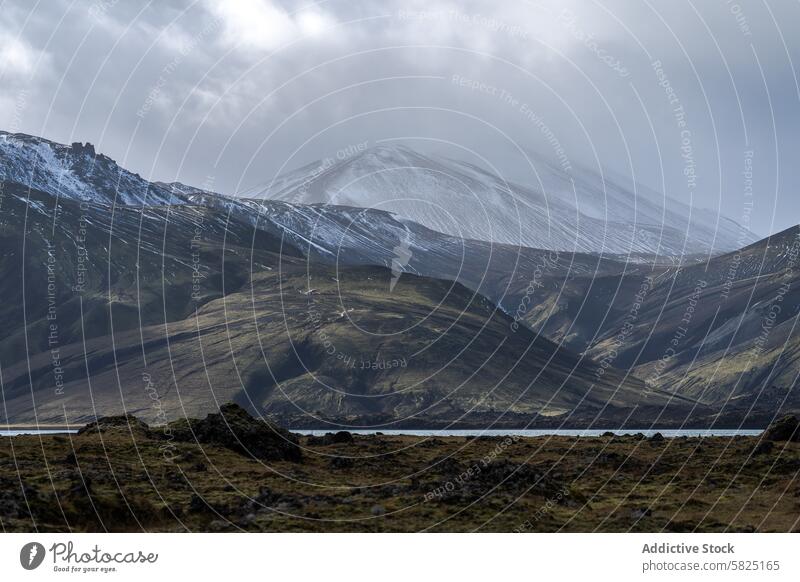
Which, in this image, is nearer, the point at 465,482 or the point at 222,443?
the point at 465,482

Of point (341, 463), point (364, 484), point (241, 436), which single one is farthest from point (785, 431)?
point (241, 436)

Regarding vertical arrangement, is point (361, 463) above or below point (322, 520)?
above

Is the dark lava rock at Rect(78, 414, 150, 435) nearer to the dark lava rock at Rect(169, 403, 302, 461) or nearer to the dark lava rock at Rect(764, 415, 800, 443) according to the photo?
the dark lava rock at Rect(169, 403, 302, 461)

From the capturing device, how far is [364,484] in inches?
3442

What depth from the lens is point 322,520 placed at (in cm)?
7094

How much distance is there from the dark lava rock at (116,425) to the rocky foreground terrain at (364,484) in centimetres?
43

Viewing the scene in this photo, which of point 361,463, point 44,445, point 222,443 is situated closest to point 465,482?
point 361,463

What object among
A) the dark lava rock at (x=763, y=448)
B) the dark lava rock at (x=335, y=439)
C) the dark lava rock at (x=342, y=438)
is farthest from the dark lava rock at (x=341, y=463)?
the dark lava rock at (x=763, y=448)

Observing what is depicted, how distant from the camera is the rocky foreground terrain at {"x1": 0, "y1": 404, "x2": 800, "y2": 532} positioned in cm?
7012

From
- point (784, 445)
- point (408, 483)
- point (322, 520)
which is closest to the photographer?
point (322, 520)

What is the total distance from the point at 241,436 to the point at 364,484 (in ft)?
71.0
